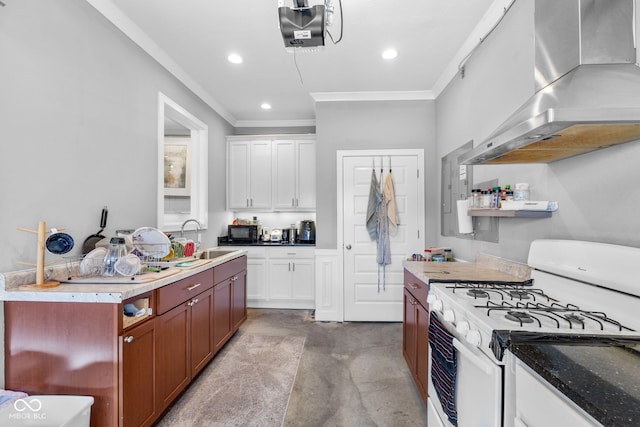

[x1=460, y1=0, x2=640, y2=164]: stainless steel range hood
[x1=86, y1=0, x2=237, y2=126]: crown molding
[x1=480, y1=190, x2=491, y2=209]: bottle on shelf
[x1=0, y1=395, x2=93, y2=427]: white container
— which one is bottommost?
[x1=0, y1=395, x2=93, y2=427]: white container

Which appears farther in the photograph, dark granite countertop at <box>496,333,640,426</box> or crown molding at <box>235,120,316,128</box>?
crown molding at <box>235,120,316,128</box>

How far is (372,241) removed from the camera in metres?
3.49

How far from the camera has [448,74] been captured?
2.87 m

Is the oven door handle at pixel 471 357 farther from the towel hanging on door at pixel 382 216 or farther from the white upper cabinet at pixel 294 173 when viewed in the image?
the white upper cabinet at pixel 294 173

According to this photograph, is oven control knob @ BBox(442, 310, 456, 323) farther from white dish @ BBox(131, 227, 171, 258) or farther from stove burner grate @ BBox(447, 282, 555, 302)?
white dish @ BBox(131, 227, 171, 258)

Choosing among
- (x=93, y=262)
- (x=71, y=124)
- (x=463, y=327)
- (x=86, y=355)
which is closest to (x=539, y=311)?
(x=463, y=327)

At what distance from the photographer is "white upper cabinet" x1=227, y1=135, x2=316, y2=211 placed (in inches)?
163

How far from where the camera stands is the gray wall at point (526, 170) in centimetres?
118

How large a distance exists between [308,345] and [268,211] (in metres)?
2.08

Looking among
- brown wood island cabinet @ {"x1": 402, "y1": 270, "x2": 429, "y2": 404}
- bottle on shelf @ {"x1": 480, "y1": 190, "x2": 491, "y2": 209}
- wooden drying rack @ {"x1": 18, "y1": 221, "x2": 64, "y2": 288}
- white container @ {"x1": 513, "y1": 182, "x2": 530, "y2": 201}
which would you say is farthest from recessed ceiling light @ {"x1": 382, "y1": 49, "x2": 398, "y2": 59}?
wooden drying rack @ {"x1": 18, "y1": 221, "x2": 64, "y2": 288}

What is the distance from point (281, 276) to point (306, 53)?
8.83ft

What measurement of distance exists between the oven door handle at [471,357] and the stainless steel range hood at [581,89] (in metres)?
0.84

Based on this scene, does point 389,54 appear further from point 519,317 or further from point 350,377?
point 350,377

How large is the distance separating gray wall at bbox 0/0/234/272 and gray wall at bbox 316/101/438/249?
1.83 m
